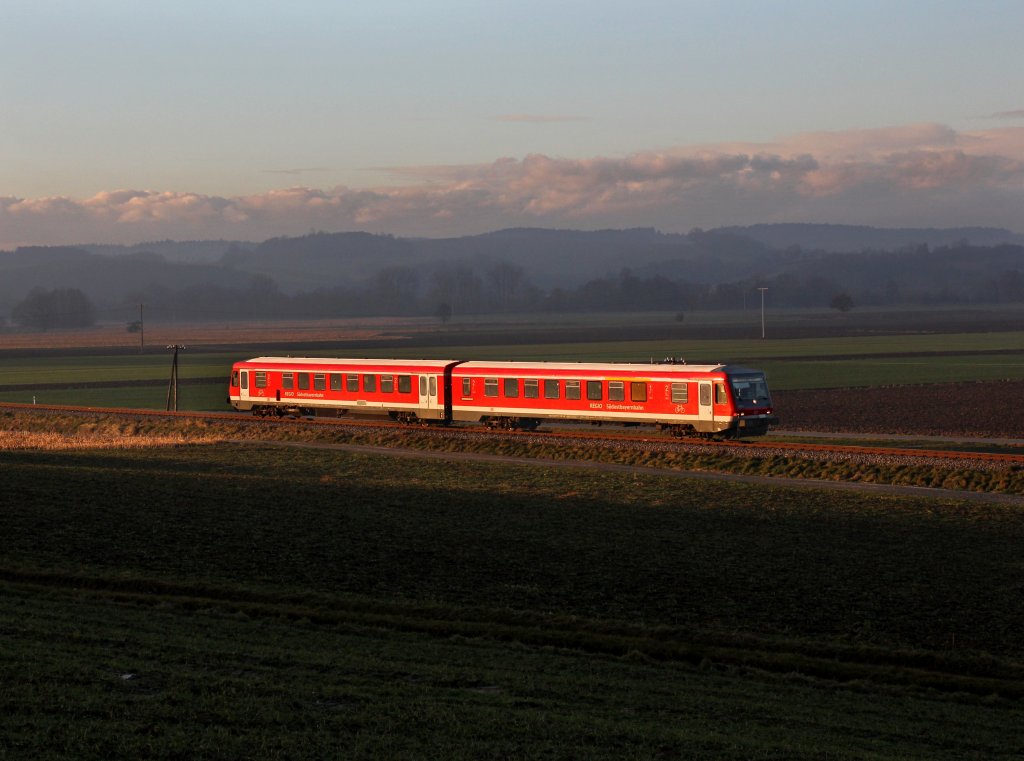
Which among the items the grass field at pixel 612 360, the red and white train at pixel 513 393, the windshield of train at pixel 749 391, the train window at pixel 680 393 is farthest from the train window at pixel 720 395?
the grass field at pixel 612 360

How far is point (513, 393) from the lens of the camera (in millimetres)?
55094

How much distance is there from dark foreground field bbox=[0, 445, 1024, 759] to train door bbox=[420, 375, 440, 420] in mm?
15088

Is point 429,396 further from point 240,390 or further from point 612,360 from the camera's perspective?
point 612,360

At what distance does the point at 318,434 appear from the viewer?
57.3 meters

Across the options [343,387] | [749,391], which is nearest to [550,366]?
[749,391]

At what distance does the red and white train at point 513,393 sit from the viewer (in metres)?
49.5

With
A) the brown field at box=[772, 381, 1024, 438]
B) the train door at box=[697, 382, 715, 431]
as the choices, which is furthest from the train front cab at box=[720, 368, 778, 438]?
the brown field at box=[772, 381, 1024, 438]

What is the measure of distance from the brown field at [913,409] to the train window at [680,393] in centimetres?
1252

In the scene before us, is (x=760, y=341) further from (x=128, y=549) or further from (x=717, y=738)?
(x=717, y=738)

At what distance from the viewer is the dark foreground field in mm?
14789

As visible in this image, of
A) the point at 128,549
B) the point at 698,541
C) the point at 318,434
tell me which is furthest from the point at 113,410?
the point at 698,541

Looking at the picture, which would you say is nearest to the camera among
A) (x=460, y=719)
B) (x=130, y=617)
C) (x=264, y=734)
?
(x=264, y=734)

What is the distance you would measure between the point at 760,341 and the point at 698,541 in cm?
13104

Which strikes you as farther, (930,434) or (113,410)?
(113,410)
